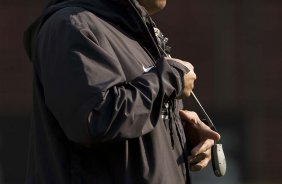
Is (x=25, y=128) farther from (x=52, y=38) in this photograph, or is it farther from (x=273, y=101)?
(x=52, y=38)

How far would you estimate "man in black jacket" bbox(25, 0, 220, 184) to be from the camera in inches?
118

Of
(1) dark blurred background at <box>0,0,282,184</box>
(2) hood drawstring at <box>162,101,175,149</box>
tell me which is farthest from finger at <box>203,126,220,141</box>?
(1) dark blurred background at <box>0,0,282,184</box>

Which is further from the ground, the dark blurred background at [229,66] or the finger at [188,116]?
the finger at [188,116]

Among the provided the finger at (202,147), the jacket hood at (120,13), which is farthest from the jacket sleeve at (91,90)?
the finger at (202,147)

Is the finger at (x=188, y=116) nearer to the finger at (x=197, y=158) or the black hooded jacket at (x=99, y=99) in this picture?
the finger at (x=197, y=158)

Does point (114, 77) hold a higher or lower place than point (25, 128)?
higher

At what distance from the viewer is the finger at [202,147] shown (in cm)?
353

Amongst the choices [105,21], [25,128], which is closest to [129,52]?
[105,21]

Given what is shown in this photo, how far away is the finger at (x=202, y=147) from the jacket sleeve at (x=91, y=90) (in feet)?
1.39

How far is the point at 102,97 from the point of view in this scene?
9.86 feet

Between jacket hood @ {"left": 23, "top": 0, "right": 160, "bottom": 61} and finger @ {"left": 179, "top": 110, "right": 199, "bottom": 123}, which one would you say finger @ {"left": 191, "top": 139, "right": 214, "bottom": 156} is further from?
jacket hood @ {"left": 23, "top": 0, "right": 160, "bottom": 61}

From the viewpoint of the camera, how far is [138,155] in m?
3.12

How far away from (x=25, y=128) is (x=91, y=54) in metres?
7.76

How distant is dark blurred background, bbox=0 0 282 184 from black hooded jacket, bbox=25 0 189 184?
778 centimetres
